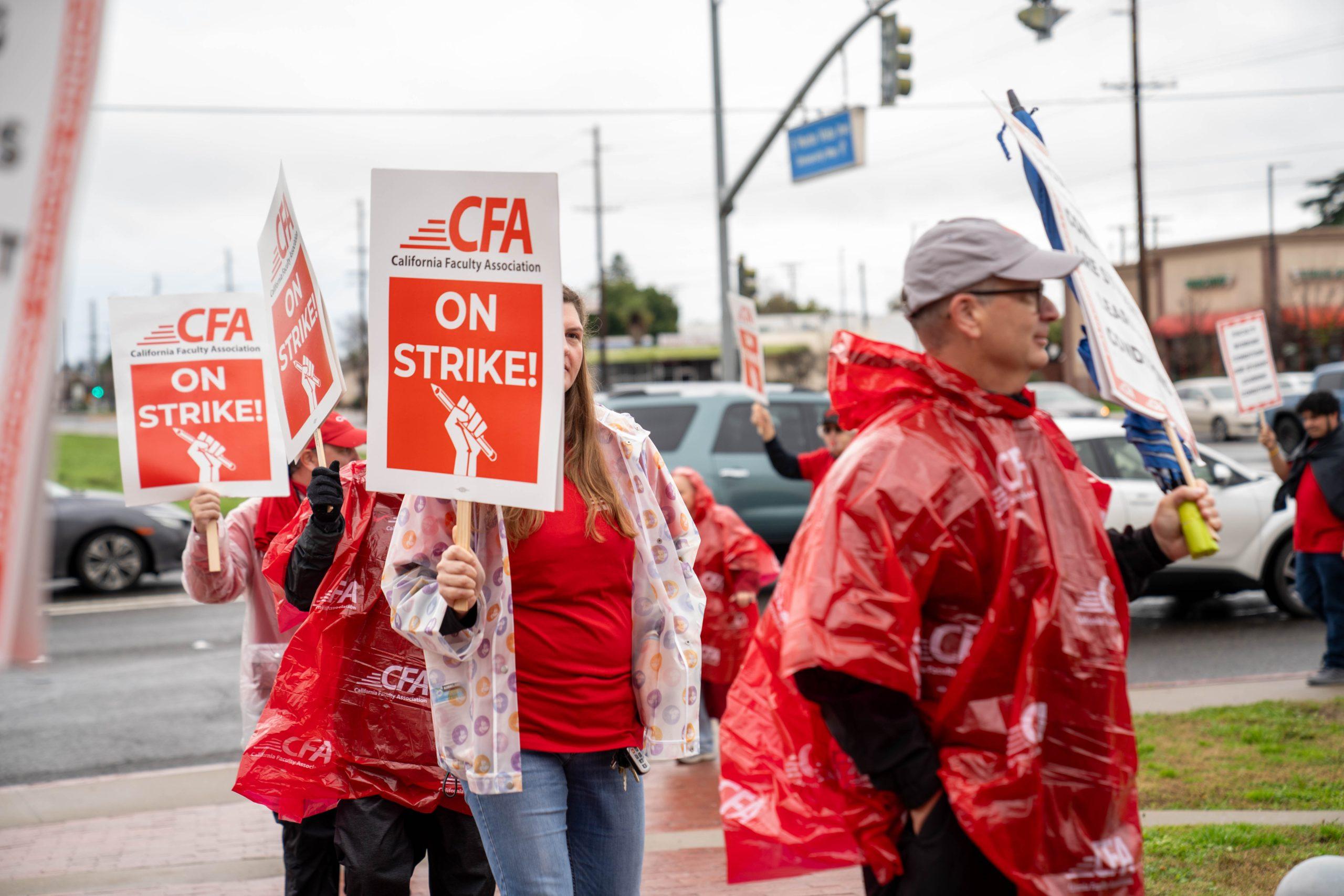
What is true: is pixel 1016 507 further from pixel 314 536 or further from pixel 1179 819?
pixel 1179 819

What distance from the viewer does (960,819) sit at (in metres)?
2.18

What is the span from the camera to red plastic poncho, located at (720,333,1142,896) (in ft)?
7.15

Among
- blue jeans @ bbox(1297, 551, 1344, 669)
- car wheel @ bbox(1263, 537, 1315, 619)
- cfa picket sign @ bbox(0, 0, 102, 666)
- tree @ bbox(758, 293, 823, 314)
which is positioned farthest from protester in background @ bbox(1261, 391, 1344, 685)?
tree @ bbox(758, 293, 823, 314)

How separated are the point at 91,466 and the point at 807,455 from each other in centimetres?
3366

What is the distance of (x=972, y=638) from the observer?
225 centimetres

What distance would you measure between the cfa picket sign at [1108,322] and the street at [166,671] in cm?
640

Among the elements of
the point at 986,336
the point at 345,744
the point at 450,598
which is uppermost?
the point at 986,336

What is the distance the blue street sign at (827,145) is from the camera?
51.7ft

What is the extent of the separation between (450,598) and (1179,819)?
3.95 meters

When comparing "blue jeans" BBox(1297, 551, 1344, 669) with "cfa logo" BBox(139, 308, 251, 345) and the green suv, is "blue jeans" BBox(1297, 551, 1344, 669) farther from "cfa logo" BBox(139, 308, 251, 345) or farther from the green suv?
"cfa logo" BBox(139, 308, 251, 345)

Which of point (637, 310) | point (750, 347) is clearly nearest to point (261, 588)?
point (750, 347)

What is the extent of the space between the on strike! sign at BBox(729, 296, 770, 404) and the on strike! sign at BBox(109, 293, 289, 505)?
4.38m

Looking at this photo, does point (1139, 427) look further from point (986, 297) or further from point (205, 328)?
point (205, 328)

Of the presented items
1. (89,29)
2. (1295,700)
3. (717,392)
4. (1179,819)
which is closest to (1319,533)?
(1295,700)
